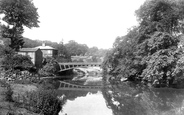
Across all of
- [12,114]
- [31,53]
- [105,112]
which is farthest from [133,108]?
[31,53]

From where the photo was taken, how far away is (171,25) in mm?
27531

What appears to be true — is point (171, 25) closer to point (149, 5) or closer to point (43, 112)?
point (149, 5)

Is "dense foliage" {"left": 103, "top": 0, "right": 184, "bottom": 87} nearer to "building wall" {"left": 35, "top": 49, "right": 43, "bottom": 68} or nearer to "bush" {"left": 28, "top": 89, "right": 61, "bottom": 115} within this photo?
"bush" {"left": 28, "top": 89, "right": 61, "bottom": 115}

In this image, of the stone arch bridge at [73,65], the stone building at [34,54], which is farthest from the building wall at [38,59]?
the stone arch bridge at [73,65]

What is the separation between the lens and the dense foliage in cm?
2244

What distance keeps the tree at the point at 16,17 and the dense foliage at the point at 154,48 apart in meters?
14.4

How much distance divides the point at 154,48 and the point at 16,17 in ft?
67.3

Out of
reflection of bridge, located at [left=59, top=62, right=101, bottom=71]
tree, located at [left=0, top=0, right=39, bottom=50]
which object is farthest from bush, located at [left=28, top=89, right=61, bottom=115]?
reflection of bridge, located at [left=59, top=62, right=101, bottom=71]

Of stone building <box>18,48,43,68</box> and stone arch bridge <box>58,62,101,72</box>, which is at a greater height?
stone building <box>18,48,43,68</box>

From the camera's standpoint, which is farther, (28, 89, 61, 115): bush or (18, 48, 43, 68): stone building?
(18, 48, 43, 68): stone building

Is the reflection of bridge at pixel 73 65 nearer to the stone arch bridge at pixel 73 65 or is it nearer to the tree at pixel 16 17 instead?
the stone arch bridge at pixel 73 65

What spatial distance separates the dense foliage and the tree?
47.4ft

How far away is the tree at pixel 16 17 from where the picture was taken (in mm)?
26328

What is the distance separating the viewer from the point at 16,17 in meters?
27.7
